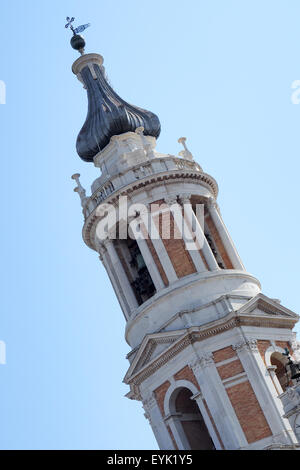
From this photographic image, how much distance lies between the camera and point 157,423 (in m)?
37.6

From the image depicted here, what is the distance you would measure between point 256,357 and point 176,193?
28.2ft

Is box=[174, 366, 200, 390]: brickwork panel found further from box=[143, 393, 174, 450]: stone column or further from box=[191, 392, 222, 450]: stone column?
box=[143, 393, 174, 450]: stone column

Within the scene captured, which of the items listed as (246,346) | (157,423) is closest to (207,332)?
(246,346)

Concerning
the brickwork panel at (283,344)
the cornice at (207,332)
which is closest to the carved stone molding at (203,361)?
the cornice at (207,332)

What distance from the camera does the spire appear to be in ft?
144

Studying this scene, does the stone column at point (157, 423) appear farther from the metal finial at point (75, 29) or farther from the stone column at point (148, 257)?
the metal finial at point (75, 29)

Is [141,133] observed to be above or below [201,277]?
above

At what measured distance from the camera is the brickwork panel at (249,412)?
34750mm

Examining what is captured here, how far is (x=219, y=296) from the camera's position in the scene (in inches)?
1486

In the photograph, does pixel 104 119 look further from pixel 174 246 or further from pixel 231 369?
pixel 231 369

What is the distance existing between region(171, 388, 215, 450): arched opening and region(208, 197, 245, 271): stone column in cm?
627

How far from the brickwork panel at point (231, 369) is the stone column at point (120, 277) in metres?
5.51
